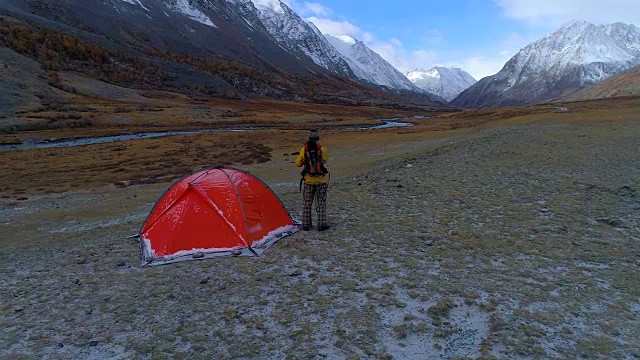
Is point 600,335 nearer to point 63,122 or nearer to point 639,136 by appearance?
point 639,136

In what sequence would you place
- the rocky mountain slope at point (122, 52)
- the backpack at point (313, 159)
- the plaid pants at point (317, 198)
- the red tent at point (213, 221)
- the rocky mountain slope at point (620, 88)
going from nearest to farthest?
the red tent at point (213, 221) < the backpack at point (313, 159) < the plaid pants at point (317, 198) < the rocky mountain slope at point (122, 52) < the rocky mountain slope at point (620, 88)

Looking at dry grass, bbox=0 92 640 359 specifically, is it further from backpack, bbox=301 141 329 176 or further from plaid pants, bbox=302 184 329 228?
backpack, bbox=301 141 329 176

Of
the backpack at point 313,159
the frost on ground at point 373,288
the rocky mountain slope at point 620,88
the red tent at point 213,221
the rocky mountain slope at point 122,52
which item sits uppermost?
the rocky mountain slope at point 122,52

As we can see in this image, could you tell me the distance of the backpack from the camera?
11336mm

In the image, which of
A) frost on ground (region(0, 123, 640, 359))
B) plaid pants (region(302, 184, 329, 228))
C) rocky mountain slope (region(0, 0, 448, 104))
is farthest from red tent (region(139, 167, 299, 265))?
rocky mountain slope (region(0, 0, 448, 104))

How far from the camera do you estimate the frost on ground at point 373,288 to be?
646cm

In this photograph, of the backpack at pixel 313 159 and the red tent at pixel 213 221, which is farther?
the backpack at pixel 313 159

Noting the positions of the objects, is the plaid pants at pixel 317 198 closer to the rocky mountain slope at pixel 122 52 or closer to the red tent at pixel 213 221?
the red tent at pixel 213 221

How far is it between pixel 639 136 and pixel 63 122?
70.1 meters

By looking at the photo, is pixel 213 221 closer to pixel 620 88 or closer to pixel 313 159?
pixel 313 159

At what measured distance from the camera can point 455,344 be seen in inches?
250

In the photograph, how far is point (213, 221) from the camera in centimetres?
1116

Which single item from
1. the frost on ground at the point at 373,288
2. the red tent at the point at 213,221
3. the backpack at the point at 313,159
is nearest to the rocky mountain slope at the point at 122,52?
the red tent at the point at 213,221

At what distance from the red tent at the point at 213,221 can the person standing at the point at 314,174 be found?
2.99ft
